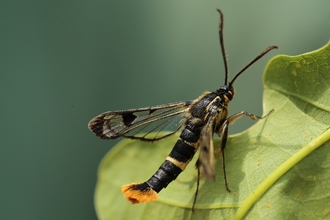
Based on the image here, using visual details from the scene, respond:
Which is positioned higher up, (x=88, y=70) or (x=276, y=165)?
(x=88, y=70)

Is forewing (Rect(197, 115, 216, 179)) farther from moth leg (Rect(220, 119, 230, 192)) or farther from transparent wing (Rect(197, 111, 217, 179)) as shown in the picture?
moth leg (Rect(220, 119, 230, 192))

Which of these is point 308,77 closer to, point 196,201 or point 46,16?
point 196,201

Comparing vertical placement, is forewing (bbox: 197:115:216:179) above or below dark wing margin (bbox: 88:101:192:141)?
below

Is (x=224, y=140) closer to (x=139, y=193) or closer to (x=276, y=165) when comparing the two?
(x=276, y=165)

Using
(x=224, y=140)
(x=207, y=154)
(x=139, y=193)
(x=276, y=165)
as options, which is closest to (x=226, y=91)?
(x=224, y=140)

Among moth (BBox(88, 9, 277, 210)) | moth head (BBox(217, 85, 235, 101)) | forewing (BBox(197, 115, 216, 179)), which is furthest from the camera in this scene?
moth head (BBox(217, 85, 235, 101))

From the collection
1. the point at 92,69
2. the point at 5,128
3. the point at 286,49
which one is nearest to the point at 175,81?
the point at 92,69

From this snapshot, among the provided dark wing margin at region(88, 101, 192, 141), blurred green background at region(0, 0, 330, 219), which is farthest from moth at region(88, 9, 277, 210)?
blurred green background at region(0, 0, 330, 219)

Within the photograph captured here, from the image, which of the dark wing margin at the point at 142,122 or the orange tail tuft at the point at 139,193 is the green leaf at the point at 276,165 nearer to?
the dark wing margin at the point at 142,122
